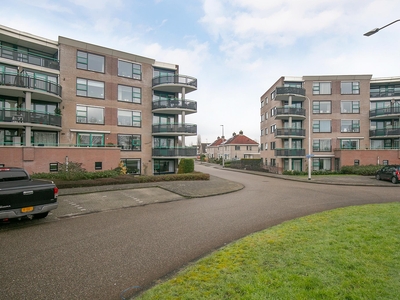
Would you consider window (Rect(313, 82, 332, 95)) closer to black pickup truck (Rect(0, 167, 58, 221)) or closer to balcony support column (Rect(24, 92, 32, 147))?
balcony support column (Rect(24, 92, 32, 147))

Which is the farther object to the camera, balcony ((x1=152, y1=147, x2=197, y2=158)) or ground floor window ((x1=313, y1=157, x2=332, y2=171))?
ground floor window ((x1=313, y1=157, x2=332, y2=171))

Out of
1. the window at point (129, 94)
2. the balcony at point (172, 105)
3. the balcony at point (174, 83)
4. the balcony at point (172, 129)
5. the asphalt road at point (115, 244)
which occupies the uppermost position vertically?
the balcony at point (174, 83)

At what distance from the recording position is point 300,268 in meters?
4.57

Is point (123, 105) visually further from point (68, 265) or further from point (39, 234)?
point (68, 265)

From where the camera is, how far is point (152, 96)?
90.1 ft

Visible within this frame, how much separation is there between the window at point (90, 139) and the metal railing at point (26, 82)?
4779 millimetres

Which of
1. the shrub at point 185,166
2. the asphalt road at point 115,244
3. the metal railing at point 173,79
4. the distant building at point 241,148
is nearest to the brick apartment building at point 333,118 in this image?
the metal railing at point 173,79

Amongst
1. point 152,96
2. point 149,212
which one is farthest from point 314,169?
point 149,212

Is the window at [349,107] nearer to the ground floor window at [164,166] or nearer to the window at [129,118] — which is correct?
the ground floor window at [164,166]

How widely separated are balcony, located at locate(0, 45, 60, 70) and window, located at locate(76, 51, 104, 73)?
78.9 inches

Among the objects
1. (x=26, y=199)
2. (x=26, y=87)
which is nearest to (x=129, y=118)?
(x=26, y=87)

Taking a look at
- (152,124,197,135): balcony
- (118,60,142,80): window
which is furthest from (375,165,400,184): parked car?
(118,60,142,80): window

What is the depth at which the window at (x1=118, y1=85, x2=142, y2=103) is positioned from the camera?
2564cm

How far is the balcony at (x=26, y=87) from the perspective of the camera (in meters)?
18.7
